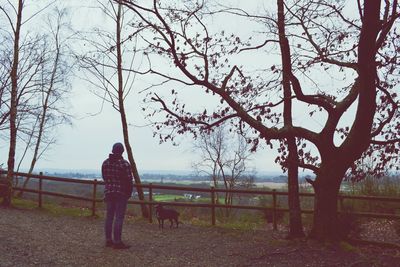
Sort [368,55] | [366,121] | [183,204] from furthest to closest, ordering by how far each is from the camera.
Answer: [183,204], [366,121], [368,55]

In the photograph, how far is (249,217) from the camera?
1900cm

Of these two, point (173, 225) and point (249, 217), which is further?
point (249, 217)

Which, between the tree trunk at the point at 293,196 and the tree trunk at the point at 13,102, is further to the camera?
the tree trunk at the point at 13,102

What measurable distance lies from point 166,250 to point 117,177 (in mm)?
1870

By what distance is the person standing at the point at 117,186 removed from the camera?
28.3 ft

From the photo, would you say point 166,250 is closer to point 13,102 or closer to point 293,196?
point 293,196

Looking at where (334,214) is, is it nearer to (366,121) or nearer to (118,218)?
(366,121)

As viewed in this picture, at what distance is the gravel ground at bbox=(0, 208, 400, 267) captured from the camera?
306 inches

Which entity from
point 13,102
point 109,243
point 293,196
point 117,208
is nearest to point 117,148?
point 117,208

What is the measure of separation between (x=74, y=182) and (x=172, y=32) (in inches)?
270

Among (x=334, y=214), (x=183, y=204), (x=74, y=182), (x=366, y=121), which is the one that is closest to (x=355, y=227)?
(x=334, y=214)

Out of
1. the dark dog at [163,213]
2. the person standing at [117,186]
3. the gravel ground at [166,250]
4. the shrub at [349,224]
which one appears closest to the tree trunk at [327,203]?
the gravel ground at [166,250]

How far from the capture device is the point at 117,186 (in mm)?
8586

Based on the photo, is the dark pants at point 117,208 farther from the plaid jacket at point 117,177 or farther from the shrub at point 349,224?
the shrub at point 349,224
